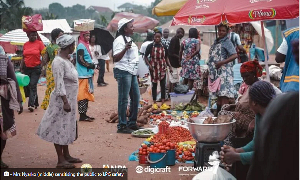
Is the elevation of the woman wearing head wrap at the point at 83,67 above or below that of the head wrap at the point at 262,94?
below

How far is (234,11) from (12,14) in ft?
153

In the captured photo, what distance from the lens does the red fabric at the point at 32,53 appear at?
33.1 feet

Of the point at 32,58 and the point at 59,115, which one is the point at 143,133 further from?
the point at 32,58

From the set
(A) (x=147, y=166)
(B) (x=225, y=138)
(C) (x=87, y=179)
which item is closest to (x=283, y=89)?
(B) (x=225, y=138)

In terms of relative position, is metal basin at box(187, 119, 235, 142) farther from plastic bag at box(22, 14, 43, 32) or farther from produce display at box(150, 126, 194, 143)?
plastic bag at box(22, 14, 43, 32)

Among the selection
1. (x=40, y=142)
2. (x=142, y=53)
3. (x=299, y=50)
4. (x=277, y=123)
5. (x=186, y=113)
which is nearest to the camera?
(x=277, y=123)

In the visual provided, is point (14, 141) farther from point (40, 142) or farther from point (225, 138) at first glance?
point (225, 138)

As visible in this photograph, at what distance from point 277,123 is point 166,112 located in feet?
25.7

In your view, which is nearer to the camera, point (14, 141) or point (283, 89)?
point (283, 89)

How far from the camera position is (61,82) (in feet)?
18.0

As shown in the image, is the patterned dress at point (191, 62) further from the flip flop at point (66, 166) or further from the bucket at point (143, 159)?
the flip flop at point (66, 166)

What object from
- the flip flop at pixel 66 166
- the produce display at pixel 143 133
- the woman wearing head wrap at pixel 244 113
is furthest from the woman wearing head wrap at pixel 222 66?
the flip flop at pixel 66 166

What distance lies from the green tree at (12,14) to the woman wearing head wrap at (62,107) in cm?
4242

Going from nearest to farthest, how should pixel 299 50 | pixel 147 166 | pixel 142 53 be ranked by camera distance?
pixel 299 50
pixel 147 166
pixel 142 53
